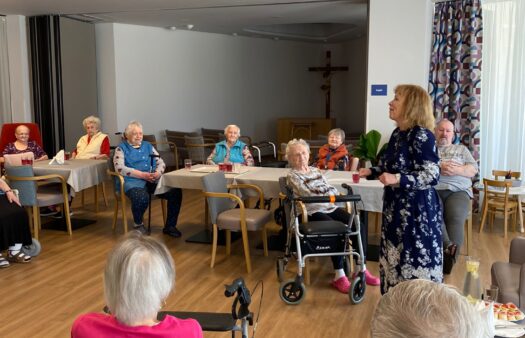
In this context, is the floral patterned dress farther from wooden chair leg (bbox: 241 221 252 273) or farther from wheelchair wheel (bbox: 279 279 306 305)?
wooden chair leg (bbox: 241 221 252 273)

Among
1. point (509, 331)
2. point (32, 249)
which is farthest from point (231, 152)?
point (509, 331)

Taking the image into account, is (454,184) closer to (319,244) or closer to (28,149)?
(319,244)

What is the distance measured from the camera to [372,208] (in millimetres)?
4598

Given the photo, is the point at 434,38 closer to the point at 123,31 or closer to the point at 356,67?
the point at 123,31

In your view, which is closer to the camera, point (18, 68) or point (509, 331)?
point (509, 331)

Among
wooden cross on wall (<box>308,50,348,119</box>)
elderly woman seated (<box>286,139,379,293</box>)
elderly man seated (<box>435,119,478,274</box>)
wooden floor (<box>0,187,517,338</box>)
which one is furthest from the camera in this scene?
wooden cross on wall (<box>308,50,348,119</box>)

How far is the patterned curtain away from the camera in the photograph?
6.34 m

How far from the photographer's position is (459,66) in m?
6.45

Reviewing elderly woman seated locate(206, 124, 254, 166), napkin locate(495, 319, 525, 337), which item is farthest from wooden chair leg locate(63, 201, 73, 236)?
napkin locate(495, 319, 525, 337)

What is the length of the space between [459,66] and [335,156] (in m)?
2.05

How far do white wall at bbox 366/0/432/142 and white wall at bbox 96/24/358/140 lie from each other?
4.59 metres

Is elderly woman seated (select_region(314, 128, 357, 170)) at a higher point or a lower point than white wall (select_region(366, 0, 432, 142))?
lower

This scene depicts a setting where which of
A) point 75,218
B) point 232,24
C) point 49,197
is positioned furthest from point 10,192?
point 232,24

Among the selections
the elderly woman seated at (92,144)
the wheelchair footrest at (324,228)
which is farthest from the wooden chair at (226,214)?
the elderly woman seated at (92,144)
